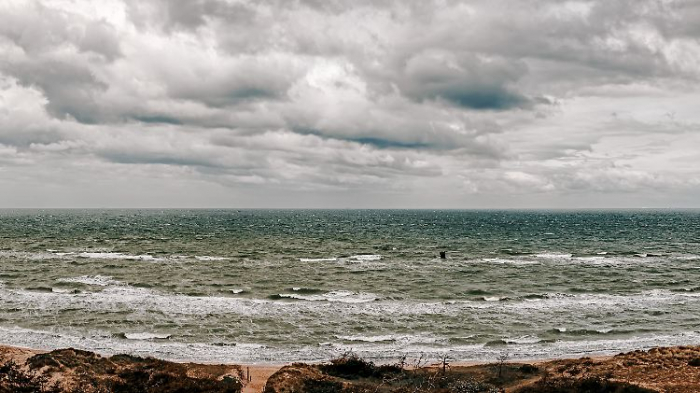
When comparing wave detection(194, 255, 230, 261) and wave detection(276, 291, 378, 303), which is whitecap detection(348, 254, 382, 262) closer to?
wave detection(194, 255, 230, 261)

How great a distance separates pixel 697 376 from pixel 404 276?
34783 mm

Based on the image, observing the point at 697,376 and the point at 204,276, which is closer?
the point at 697,376

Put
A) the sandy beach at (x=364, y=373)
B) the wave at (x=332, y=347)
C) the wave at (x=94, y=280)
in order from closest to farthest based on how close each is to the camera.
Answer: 1. the sandy beach at (x=364, y=373)
2. the wave at (x=332, y=347)
3. the wave at (x=94, y=280)

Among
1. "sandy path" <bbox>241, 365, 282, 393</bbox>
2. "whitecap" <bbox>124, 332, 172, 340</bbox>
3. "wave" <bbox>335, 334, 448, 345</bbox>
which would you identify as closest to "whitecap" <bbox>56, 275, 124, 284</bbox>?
"whitecap" <bbox>124, 332, 172, 340</bbox>

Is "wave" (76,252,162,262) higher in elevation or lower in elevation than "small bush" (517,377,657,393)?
lower

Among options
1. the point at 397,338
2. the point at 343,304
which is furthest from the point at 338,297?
the point at 397,338

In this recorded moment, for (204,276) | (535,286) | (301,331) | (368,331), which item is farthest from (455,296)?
(204,276)

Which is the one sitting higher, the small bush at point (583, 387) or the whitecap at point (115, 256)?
the small bush at point (583, 387)

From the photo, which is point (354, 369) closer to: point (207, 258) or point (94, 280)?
point (94, 280)

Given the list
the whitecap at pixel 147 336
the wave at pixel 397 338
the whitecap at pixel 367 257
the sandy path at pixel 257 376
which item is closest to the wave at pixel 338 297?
the wave at pixel 397 338

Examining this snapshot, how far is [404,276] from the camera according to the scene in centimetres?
5488

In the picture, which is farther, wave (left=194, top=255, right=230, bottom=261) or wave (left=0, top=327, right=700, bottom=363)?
wave (left=194, top=255, right=230, bottom=261)

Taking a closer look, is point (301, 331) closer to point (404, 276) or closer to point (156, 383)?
point (156, 383)

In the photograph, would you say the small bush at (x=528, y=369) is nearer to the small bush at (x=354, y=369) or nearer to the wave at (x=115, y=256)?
the small bush at (x=354, y=369)
